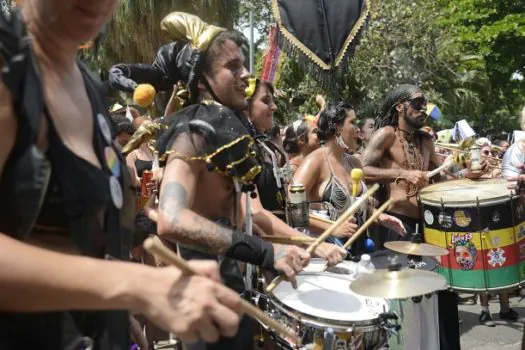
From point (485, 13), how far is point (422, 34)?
7.36 meters

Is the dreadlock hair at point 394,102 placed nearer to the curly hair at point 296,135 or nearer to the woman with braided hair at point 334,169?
the woman with braided hair at point 334,169

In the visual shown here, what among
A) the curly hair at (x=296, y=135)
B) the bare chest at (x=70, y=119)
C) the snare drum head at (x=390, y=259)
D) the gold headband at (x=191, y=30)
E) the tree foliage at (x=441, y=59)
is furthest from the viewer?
the tree foliage at (x=441, y=59)

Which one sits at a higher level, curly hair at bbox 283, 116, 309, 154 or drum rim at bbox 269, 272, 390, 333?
curly hair at bbox 283, 116, 309, 154

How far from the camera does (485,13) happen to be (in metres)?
26.3

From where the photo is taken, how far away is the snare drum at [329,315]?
274 cm

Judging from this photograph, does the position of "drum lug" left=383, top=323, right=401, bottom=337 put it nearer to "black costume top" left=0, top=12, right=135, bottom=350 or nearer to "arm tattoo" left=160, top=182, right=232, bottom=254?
"arm tattoo" left=160, top=182, right=232, bottom=254

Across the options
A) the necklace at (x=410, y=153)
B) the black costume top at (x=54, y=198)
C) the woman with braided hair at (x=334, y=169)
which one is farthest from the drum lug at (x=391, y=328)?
the necklace at (x=410, y=153)

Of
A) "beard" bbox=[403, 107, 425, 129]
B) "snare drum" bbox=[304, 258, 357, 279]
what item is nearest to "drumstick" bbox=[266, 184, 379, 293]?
"snare drum" bbox=[304, 258, 357, 279]

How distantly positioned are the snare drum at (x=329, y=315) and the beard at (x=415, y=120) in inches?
121

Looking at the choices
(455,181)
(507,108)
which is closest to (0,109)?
(455,181)

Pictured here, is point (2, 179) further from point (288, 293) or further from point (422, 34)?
point (422, 34)

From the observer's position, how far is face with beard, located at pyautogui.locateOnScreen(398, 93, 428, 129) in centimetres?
582

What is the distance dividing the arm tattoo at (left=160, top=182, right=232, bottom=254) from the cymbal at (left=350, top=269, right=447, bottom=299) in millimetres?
820

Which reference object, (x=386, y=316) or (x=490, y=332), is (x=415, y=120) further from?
(x=386, y=316)
